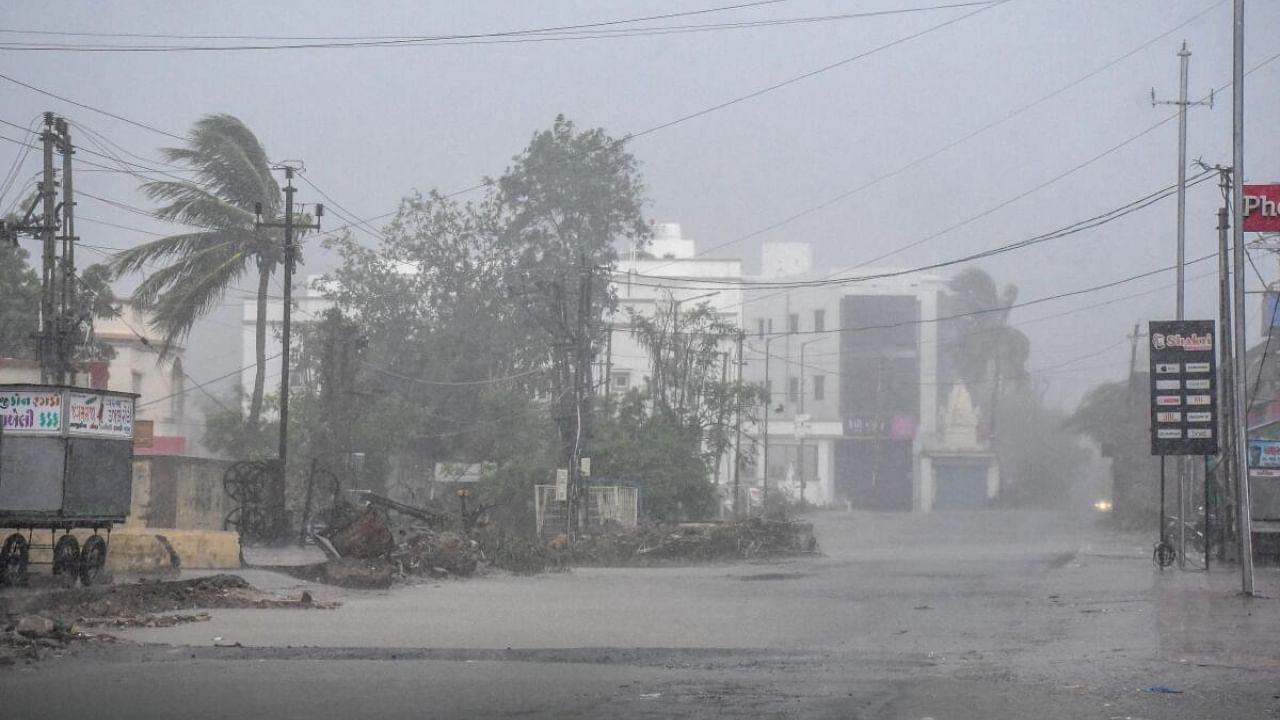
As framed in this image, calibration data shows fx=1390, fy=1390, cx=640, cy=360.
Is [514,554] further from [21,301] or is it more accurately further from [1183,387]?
[21,301]

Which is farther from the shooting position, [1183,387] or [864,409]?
[864,409]

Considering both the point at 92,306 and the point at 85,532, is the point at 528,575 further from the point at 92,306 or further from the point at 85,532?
the point at 92,306

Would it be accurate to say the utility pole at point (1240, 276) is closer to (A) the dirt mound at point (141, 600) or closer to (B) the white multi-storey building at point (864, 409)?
(A) the dirt mound at point (141, 600)

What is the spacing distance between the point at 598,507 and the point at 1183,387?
1954cm

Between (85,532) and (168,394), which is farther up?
(168,394)

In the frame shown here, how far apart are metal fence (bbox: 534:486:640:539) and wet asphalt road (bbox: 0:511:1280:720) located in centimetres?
1515

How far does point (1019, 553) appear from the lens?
4306cm

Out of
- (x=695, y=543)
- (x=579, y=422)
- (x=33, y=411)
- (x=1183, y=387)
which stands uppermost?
(x=1183, y=387)

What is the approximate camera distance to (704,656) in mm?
14648

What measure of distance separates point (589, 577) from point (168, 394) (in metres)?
36.3

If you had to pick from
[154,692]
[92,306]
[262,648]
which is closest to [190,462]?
[92,306]

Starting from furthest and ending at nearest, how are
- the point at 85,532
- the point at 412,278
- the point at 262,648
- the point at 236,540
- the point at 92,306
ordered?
the point at 412,278 < the point at 92,306 < the point at 236,540 < the point at 85,532 < the point at 262,648

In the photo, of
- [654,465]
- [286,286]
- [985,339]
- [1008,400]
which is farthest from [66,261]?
[1008,400]

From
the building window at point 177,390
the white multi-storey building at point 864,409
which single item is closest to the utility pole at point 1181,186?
the building window at point 177,390
